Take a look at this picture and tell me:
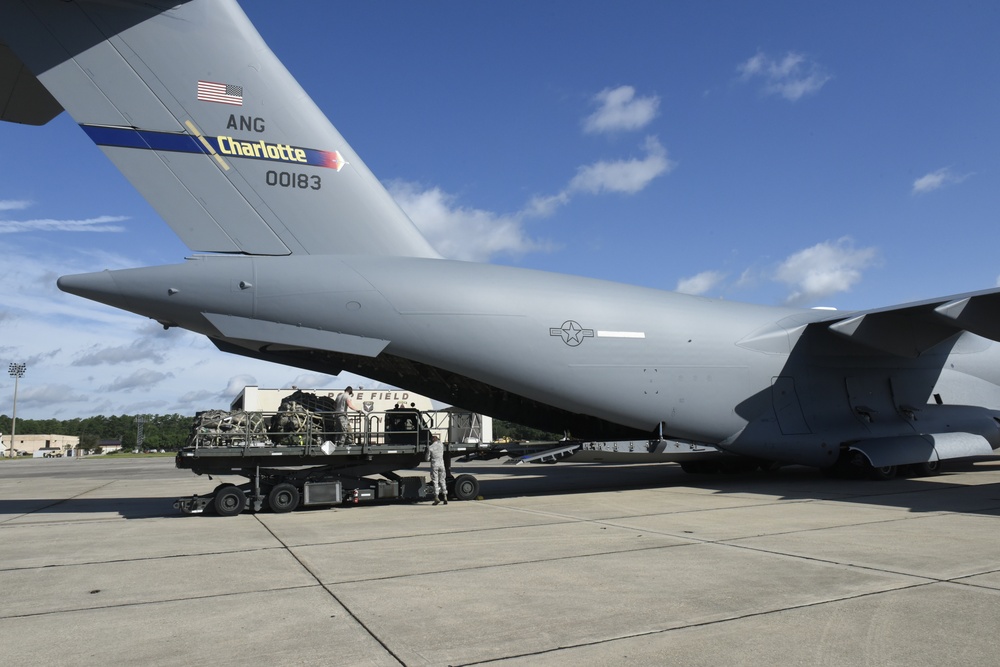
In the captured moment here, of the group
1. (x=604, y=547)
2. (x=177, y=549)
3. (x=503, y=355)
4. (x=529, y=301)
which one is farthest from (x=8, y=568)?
(x=529, y=301)

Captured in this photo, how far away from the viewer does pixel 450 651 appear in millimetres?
3814

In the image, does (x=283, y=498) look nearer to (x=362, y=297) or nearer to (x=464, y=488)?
(x=464, y=488)

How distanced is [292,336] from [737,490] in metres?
7.97

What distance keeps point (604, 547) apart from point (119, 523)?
6781 mm

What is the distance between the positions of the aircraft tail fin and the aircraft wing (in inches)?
340

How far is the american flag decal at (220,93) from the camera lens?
9625 mm

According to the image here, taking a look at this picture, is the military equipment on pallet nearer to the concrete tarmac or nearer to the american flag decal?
the concrete tarmac

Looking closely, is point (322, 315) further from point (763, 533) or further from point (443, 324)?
point (763, 533)

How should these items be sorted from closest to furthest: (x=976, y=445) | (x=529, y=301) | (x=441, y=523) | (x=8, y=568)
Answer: (x=8, y=568)
(x=441, y=523)
(x=529, y=301)
(x=976, y=445)

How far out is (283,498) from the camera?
10.4 meters

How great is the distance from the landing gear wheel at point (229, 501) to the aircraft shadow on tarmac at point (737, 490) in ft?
1.11

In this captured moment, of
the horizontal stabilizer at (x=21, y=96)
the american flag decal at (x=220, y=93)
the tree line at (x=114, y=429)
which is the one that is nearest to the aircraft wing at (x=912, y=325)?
the american flag decal at (x=220, y=93)

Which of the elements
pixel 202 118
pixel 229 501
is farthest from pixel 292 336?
pixel 202 118

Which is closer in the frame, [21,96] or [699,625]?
[699,625]
